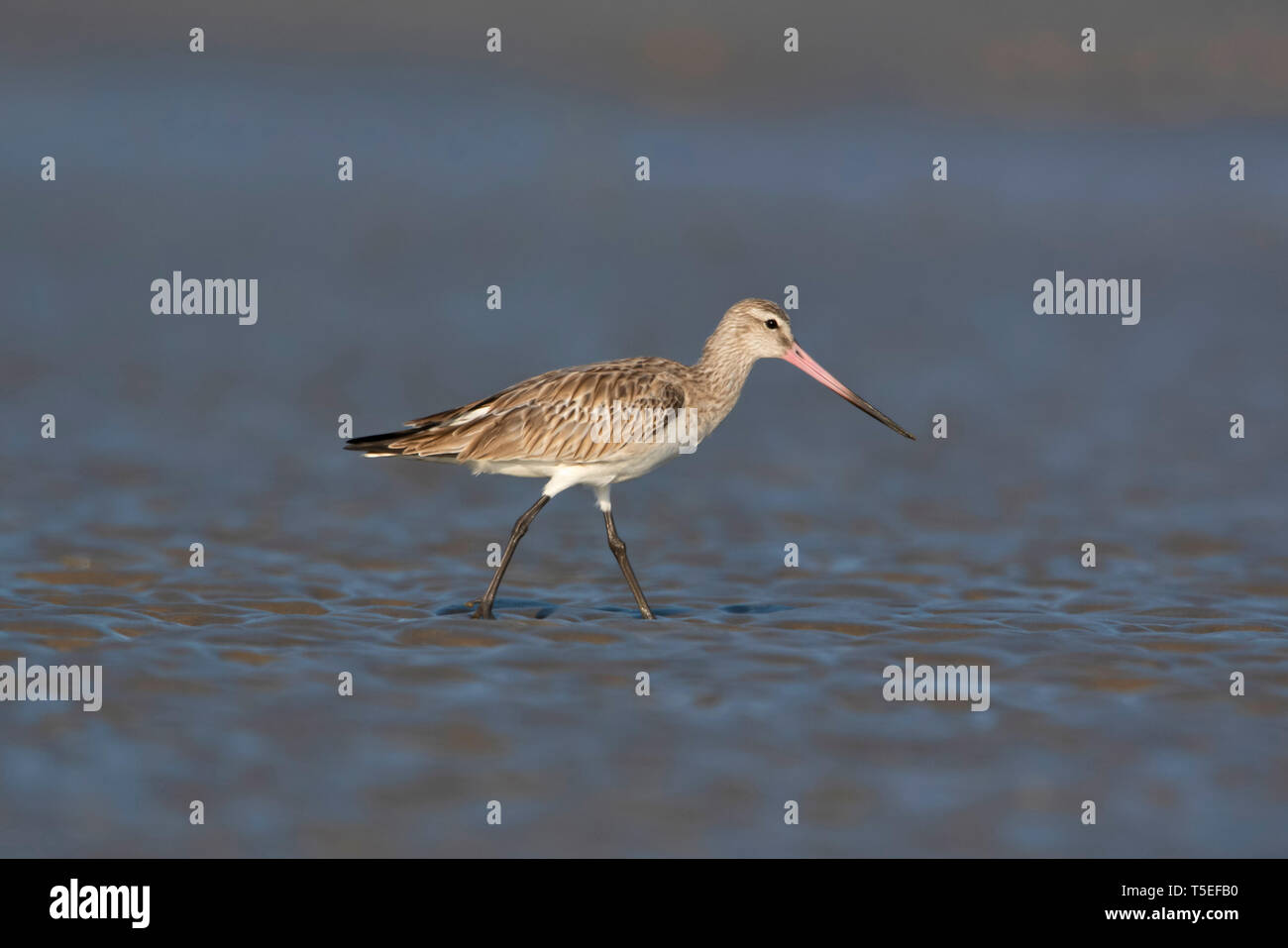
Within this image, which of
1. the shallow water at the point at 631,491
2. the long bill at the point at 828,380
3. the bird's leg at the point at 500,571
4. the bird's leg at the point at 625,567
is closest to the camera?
the shallow water at the point at 631,491

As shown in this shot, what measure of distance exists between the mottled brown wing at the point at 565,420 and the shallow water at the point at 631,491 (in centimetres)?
79

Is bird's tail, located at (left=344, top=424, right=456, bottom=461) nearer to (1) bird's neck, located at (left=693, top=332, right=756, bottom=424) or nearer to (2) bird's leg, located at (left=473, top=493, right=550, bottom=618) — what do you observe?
(2) bird's leg, located at (left=473, top=493, right=550, bottom=618)

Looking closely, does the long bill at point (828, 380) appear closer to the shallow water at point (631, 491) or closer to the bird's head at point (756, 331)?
the bird's head at point (756, 331)

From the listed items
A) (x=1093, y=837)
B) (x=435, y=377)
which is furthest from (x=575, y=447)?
(x=435, y=377)

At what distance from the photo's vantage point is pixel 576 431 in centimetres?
899

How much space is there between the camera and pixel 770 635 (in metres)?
8.52

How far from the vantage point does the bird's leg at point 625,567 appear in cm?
891

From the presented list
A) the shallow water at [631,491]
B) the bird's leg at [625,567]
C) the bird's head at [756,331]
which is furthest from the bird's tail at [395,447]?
the bird's head at [756,331]

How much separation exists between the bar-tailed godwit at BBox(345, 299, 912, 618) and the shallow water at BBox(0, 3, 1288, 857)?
66 centimetres

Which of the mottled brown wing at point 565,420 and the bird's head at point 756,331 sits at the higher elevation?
the bird's head at point 756,331

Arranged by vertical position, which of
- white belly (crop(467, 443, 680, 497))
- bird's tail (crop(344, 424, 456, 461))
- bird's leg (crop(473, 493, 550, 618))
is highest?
bird's tail (crop(344, 424, 456, 461))

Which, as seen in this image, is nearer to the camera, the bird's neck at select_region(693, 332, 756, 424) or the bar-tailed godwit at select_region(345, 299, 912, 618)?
the bar-tailed godwit at select_region(345, 299, 912, 618)

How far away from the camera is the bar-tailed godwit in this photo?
898 centimetres

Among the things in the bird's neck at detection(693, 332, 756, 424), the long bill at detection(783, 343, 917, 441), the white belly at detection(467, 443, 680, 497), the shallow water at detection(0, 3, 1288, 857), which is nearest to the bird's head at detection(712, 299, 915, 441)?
the bird's neck at detection(693, 332, 756, 424)
